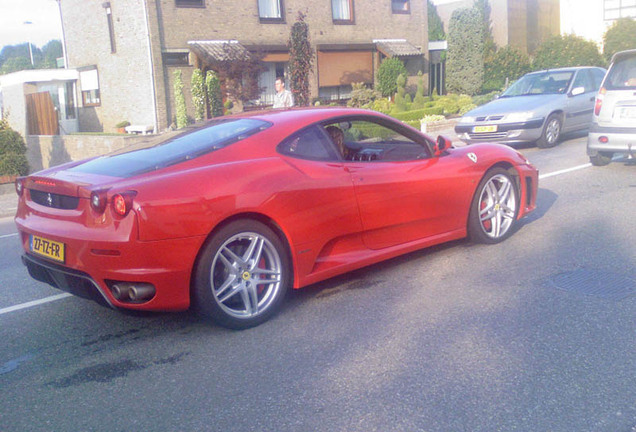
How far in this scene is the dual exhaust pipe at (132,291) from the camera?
391 centimetres

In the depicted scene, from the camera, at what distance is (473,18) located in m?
32.3

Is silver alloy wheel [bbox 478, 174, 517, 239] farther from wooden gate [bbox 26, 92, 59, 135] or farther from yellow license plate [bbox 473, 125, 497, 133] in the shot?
wooden gate [bbox 26, 92, 59, 135]

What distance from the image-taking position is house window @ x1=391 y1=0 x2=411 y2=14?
29.0m

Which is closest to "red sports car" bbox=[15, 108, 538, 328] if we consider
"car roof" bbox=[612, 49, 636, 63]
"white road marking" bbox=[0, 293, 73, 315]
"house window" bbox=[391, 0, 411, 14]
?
"white road marking" bbox=[0, 293, 73, 315]

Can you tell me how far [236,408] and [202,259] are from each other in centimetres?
110

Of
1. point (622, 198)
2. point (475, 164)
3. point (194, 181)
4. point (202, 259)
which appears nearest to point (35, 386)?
point (202, 259)

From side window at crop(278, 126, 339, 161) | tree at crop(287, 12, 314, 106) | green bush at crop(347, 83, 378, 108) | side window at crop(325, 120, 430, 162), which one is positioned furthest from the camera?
green bush at crop(347, 83, 378, 108)

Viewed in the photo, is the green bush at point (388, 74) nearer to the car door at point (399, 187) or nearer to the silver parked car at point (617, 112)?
the silver parked car at point (617, 112)

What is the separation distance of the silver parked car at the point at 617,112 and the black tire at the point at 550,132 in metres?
3.32

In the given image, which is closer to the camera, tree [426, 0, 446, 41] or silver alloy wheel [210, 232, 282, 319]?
silver alloy wheel [210, 232, 282, 319]

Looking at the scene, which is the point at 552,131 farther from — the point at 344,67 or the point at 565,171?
the point at 344,67

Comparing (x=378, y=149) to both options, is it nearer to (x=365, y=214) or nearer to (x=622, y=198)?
(x=365, y=214)

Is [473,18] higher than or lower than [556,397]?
higher

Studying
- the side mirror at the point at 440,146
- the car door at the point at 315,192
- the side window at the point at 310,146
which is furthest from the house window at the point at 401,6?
the car door at the point at 315,192
